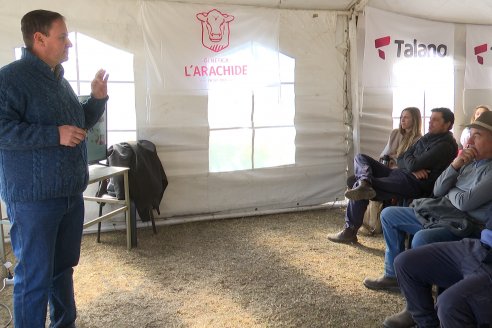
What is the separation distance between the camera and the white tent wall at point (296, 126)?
3.52 m

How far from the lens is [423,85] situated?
4535 mm

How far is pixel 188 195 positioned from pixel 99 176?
3.89 ft

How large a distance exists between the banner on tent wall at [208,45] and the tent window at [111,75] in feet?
0.68

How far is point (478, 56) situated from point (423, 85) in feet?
2.42

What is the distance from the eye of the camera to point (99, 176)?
2.82 metres

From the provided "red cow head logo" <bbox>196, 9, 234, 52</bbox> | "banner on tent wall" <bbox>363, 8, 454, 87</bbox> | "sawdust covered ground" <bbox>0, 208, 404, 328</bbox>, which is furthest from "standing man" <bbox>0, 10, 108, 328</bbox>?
"banner on tent wall" <bbox>363, 8, 454, 87</bbox>

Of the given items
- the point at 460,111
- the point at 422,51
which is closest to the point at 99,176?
the point at 422,51

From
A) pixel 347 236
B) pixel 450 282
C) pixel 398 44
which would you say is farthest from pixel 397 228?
pixel 398 44

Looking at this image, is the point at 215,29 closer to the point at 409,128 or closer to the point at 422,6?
the point at 409,128

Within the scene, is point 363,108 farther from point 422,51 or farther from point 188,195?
point 188,195

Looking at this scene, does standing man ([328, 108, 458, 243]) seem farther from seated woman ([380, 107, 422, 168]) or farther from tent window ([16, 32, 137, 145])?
tent window ([16, 32, 137, 145])

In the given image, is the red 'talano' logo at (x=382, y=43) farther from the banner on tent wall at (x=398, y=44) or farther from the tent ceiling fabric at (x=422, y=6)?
the tent ceiling fabric at (x=422, y=6)

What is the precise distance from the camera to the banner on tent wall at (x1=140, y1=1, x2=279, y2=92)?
3.61 metres

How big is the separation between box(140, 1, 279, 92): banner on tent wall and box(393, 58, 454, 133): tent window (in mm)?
1340
